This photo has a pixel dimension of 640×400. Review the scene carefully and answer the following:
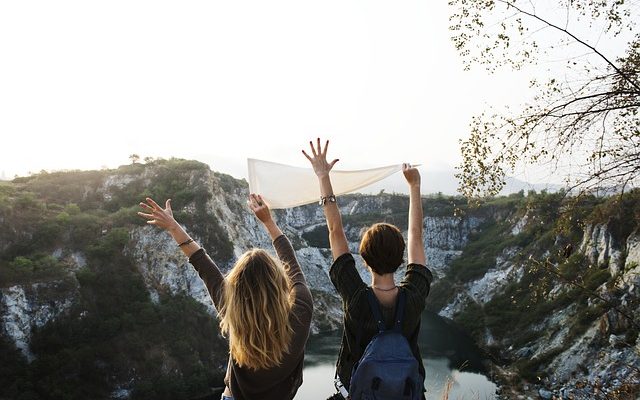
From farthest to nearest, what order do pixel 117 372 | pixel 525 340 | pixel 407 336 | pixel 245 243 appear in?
1. pixel 245 243
2. pixel 525 340
3. pixel 117 372
4. pixel 407 336

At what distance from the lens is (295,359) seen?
255 centimetres

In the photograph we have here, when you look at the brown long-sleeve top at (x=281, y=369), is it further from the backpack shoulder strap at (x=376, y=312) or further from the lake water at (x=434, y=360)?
the lake water at (x=434, y=360)

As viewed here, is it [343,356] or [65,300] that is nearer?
[343,356]

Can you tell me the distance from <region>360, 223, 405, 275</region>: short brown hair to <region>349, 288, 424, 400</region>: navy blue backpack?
324 mm

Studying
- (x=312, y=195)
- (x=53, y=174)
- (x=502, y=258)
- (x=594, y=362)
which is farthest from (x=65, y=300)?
(x=502, y=258)

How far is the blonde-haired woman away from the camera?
2.34 meters

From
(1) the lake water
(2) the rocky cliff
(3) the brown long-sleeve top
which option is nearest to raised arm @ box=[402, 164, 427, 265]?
(3) the brown long-sleeve top

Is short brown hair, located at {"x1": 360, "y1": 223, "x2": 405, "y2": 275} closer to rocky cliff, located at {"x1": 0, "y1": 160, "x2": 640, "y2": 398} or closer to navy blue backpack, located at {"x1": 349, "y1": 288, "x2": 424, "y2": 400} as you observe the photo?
navy blue backpack, located at {"x1": 349, "y1": 288, "x2": 424, "y2": 400}

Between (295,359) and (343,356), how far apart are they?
9.5 inches

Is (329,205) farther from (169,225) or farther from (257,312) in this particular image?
(169,225)

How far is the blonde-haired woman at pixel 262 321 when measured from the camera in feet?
7.69

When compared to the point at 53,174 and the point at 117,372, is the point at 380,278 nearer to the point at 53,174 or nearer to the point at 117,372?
the point at 117,372

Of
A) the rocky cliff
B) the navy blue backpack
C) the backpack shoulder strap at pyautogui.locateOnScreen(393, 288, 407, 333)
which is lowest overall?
the rocky cliff

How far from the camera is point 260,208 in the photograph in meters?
3.12
